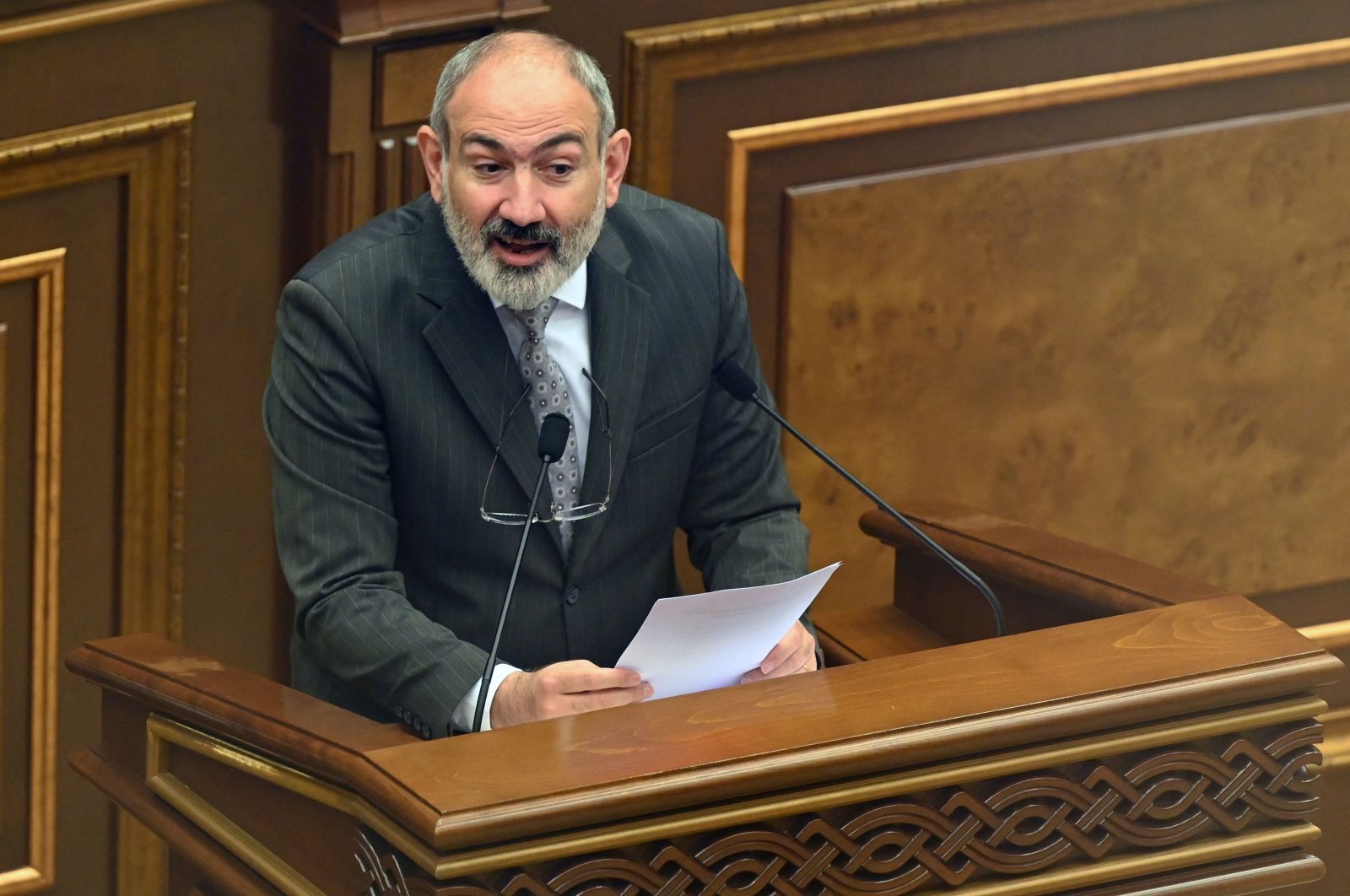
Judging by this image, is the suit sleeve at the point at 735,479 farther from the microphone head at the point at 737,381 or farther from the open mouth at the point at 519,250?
the open mouth at the point at 519,250

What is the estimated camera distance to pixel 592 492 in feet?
8.70

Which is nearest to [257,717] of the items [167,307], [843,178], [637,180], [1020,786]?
[1020,786]

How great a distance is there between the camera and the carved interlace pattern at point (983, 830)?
1978 millimetres

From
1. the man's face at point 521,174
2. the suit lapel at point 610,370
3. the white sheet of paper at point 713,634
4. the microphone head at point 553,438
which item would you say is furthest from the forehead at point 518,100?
the white sheet of paper at point 713,634

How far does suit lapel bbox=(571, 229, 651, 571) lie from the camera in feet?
8.67

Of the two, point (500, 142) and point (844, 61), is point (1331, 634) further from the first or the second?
point (500, 142)

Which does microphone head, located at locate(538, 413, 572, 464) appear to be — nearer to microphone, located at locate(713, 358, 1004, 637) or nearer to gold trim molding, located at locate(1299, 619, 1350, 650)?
microphone, located at locate(713, 358, 1004, 637)

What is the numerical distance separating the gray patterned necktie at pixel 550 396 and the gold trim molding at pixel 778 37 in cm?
89

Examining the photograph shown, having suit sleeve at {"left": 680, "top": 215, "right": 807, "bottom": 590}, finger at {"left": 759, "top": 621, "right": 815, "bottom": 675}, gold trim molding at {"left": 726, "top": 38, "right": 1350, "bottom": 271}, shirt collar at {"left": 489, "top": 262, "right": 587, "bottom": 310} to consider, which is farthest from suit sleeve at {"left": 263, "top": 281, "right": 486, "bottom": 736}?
gold trim molding at {"left": 726, "top": 38, "right": 1350, "bottom": 271}

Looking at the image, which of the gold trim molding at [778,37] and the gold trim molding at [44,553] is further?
the gold trim molding at [778,37]

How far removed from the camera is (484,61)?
8.24ft

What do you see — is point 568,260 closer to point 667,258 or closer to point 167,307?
point 667,258

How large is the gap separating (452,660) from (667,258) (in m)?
0.63

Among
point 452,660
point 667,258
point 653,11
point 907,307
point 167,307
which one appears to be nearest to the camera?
point 452,660
